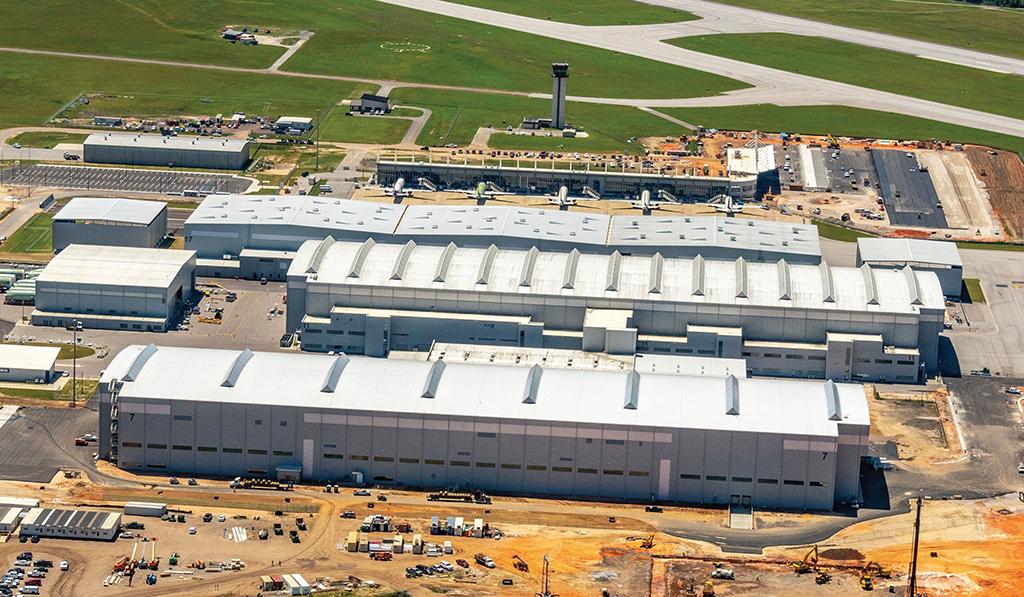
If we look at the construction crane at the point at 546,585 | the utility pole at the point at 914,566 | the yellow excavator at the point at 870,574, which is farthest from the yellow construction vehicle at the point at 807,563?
the construction crane at the point at 546,585

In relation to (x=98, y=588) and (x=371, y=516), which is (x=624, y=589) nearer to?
(x=371, y=516)

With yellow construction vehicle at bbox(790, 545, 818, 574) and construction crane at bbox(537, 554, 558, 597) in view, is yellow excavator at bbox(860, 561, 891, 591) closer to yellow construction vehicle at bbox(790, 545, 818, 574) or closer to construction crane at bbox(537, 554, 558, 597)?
yellow construction vehicle at bbox(790, 545, 818, 574)

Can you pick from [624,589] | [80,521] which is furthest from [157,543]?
[624,589]

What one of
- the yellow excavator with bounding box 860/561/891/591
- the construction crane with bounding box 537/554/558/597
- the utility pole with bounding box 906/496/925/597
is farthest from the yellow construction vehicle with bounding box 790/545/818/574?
the construction crane with bounding box 537/554/558/597

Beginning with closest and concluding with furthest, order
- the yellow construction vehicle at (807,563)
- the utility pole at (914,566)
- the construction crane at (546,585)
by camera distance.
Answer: the construction crane at (546,585)
the utility pole at (914,566)
the yellow construction vehicle at (807,563)

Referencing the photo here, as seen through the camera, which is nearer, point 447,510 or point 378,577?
point 378,577

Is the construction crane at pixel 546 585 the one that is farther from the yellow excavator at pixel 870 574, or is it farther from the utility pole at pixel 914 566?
the utility pole at pixel 914 566

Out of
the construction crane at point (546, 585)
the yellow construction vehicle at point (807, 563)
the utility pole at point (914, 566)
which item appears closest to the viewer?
the construction crane at point (546, 585)

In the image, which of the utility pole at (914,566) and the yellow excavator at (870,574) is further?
the yellow excavator at (870,574)
